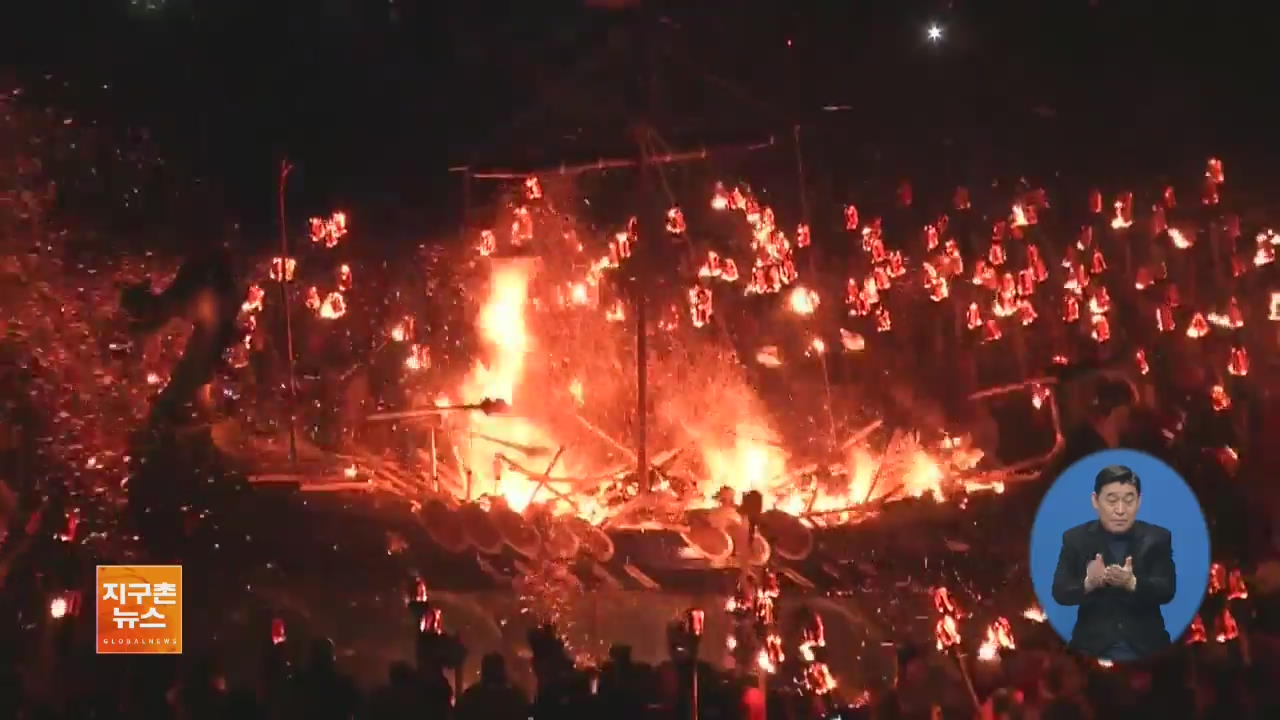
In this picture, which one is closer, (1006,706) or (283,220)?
(1006,706)

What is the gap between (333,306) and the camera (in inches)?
193

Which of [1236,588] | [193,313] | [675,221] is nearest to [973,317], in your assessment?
[675,221]

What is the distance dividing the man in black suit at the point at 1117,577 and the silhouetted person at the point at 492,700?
168 cm

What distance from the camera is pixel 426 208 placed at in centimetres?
Result: 496

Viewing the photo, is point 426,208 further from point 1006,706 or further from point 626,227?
point 1006,706

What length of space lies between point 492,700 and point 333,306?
2.18 m

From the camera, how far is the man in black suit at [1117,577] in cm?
374

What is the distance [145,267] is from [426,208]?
1.05 meters

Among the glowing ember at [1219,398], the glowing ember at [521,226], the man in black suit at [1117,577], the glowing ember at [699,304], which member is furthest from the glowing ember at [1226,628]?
the glowing ember at [521,226]

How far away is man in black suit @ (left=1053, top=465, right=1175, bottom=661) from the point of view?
3742mm

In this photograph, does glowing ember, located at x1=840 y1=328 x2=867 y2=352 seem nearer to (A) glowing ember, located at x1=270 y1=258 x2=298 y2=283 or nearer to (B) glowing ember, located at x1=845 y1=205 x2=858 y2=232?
(B) glowing ember, located at x1=845 y1=205 x2=858 y2=232

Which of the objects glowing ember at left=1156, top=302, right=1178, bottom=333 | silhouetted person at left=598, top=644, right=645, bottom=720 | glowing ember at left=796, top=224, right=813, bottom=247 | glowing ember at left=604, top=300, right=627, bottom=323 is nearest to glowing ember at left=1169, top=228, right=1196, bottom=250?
glowing ember at left=1156, top=302, right=1178, bottom=333

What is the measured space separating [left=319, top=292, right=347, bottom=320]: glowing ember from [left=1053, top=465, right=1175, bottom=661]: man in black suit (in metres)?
2.73

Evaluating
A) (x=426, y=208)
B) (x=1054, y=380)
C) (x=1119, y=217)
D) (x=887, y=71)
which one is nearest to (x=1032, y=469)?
(x=1054, y=380)
